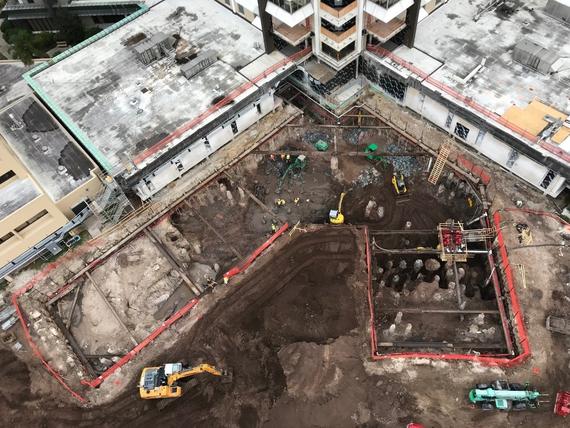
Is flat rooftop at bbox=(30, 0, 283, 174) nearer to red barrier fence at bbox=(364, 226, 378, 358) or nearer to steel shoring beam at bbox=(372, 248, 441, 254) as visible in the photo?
red barrier fence at bbox=(364, 226, 378, 358)

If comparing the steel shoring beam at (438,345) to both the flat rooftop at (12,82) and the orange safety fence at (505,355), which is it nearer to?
the orange safety fence at (505,355)

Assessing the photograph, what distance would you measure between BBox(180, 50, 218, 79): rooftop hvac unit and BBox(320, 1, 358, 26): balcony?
13.4 meters

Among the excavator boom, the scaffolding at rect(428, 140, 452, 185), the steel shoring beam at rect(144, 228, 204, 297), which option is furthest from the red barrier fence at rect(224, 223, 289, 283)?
the scaffolding at rect(428, 140, 452, 185)

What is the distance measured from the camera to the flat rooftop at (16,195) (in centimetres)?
4334

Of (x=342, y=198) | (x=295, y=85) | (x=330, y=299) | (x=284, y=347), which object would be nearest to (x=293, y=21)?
(x=295, y=85)

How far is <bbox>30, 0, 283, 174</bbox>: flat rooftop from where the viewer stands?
48219mm

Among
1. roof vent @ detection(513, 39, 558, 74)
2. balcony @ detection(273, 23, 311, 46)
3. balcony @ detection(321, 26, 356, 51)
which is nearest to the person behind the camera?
roof vent @ detection(513, 39, 558, 74)

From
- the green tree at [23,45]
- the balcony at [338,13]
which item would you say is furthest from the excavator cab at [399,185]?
the green tree at [23,45]

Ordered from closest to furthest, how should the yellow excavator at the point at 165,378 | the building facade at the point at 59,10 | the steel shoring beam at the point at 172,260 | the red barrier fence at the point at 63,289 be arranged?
the yellow excavator at the point at 165,378 < the red barrier fence at the point at 63,289 < the steel shoring beam at the point at 172,260 < the building facade at the point at 59,10

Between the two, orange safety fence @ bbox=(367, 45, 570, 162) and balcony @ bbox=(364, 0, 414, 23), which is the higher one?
balcony @ bbox=(364, 0, 414, 23)

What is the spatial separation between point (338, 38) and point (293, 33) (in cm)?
520

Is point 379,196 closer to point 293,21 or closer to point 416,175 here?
point 416,175

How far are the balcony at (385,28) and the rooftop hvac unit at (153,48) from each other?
22345 mm

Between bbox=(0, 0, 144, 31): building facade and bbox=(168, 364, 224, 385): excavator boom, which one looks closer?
bbox=(168, 364, 224, 385): excavator boom
